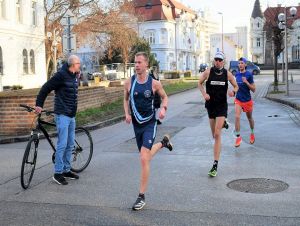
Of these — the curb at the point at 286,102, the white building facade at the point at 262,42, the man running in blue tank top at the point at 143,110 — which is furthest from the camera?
the white building facade at the point at 262,42

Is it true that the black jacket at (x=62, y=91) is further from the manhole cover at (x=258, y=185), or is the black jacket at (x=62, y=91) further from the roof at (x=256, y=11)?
the roof at (x=256, y=11)

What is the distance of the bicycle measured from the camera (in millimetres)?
7005

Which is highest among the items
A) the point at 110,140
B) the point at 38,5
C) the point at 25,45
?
the point at 38,5

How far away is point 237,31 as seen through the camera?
14812 cm

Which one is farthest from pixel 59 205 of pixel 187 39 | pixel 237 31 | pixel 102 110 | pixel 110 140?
pixel 237 31

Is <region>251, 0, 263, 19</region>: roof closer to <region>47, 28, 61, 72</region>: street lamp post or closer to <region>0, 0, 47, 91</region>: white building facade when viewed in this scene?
<region>47, 28, 61, 72</region>: street lamp post

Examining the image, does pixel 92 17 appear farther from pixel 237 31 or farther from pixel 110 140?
pixel 237 31

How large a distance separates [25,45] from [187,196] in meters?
36.1

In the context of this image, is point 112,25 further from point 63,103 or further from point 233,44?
point 233,44

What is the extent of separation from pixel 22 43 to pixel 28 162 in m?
34.1

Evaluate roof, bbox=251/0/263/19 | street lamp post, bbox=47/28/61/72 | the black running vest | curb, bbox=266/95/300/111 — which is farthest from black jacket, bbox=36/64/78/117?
roof, bbox=251/0/263/19

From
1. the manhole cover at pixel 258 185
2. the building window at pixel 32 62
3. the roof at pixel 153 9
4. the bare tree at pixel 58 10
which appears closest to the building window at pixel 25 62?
the building window at pixel 32 62

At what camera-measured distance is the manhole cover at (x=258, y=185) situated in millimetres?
6582

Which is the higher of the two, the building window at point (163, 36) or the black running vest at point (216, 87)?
the building window at point (163, 36)
